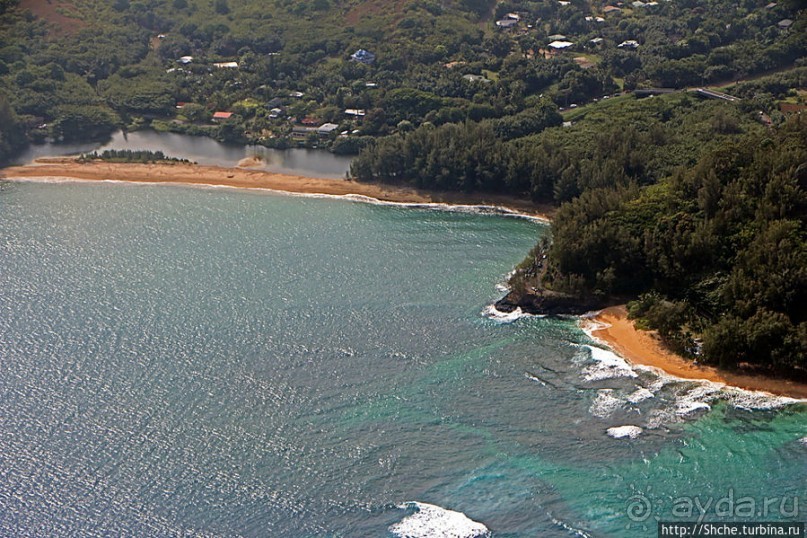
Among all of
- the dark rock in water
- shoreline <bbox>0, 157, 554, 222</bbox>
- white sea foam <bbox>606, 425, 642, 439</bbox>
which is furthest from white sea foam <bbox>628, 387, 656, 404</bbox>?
shoreline <bbox>0, 157, 554, 222</bbox>

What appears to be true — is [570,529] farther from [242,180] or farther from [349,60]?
[349,60]

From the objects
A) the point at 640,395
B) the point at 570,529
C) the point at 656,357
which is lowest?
the point at 570,529

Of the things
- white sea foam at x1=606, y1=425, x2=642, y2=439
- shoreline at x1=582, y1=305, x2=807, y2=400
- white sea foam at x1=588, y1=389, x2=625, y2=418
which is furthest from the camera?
shoreline at x1=582, y1=305, x2=807, y2=400

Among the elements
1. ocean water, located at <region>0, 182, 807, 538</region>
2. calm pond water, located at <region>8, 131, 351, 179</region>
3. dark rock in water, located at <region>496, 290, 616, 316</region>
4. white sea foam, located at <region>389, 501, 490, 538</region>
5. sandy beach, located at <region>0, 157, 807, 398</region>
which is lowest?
white sea foam, located at <region>389, 501, 490, 538</region>

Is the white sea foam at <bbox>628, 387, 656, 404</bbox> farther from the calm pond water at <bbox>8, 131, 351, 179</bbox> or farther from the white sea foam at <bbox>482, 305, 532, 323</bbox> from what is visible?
the calm pond water at <bbox>8, 131, 351, 179</bbox>

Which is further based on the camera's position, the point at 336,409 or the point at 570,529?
the point at 336,409

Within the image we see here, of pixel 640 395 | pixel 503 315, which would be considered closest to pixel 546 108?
pixel 503 315

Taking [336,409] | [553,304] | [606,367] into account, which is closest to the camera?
[336,409]

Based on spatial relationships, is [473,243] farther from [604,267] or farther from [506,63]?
[506,63]
